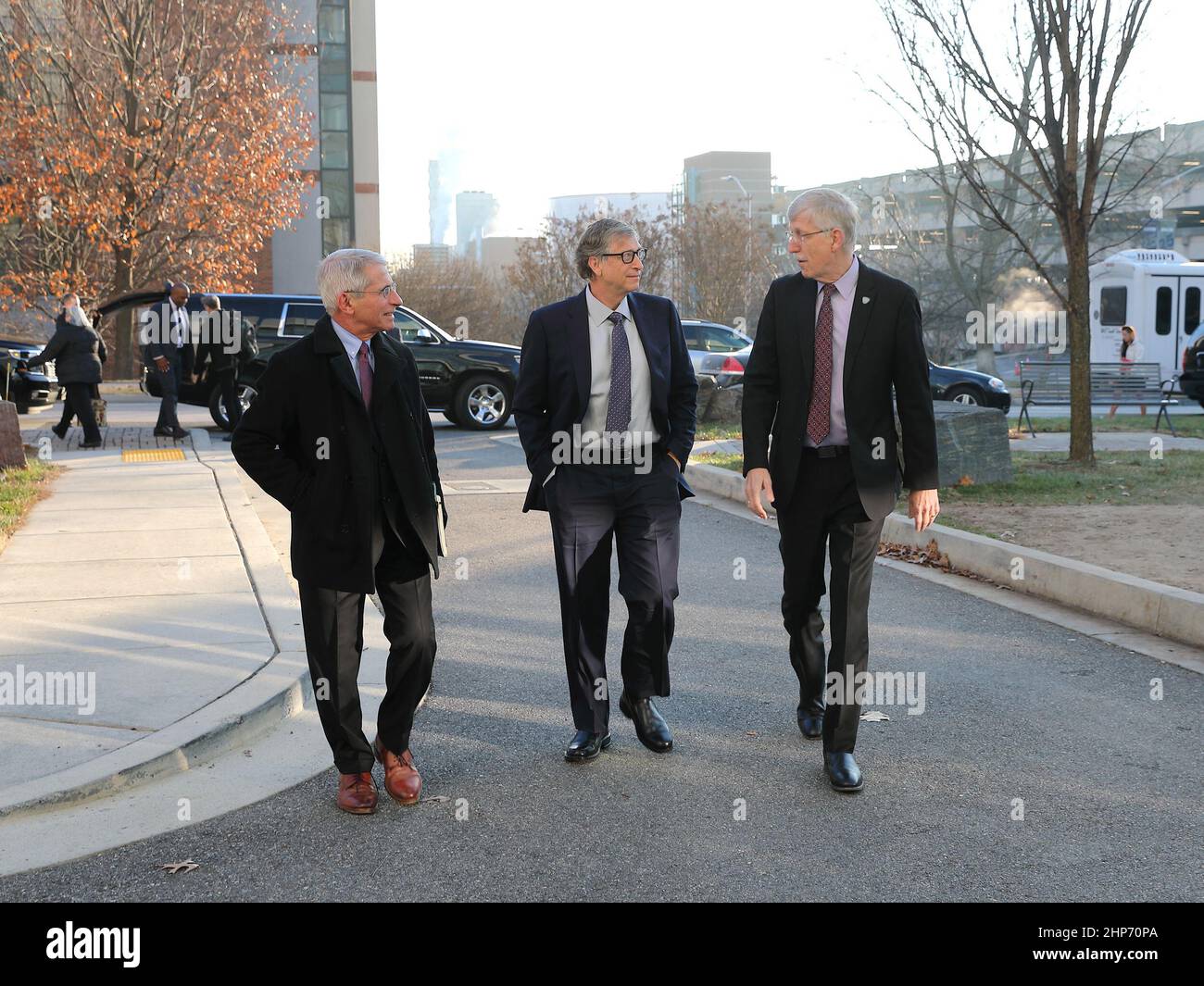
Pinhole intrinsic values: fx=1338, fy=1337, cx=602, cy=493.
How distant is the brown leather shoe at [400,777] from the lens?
4.53 metres

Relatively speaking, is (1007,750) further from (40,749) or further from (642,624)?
(40,749)

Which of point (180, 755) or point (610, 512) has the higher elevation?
point (610, 512)

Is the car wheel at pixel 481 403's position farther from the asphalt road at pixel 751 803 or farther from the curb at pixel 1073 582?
the asphalt road at pixel 751 803

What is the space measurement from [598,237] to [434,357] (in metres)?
14.5

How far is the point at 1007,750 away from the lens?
16.7 feet

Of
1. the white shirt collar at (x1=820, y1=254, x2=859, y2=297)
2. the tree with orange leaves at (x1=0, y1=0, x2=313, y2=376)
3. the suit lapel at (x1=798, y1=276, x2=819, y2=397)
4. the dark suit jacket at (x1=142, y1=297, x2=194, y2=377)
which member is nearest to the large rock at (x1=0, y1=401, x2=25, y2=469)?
the dark suit jacket at (x1=142, y1=297, x2=194, y2=377)

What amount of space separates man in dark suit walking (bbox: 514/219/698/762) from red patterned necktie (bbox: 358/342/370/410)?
2.08 ft

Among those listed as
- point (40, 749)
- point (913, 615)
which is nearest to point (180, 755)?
point (40, 749)

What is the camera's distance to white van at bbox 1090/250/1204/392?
101 ft

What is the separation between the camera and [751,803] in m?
4.51

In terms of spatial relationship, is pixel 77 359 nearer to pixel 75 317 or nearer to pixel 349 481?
pixel 75 317

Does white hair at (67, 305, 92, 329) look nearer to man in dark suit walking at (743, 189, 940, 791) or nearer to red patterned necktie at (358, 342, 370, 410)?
red patterned necktie at (358, 342, 370, 410)

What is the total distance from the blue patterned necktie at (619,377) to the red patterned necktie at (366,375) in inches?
34.9
